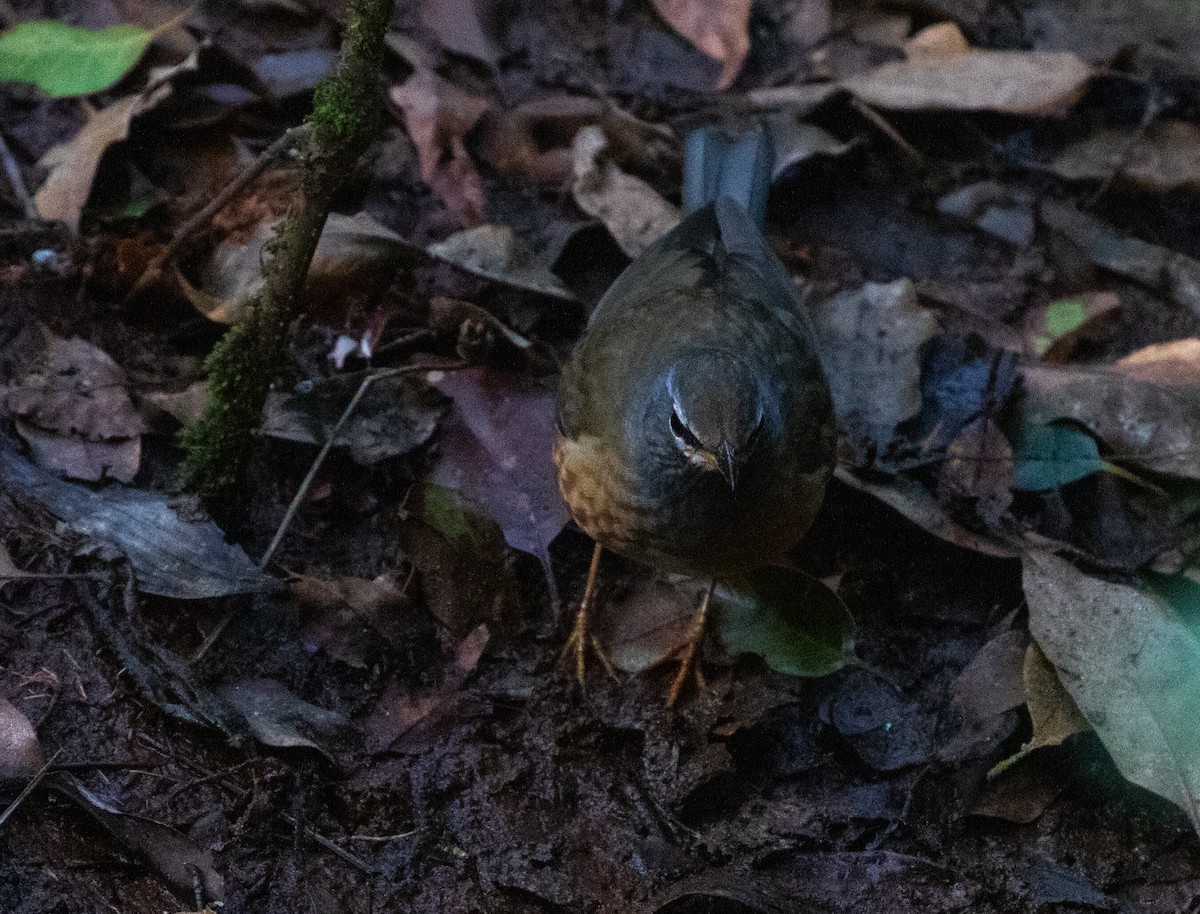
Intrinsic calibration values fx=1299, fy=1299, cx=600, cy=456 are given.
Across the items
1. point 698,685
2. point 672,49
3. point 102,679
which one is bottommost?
point 698,685

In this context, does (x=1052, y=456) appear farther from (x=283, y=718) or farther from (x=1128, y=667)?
(x=283, y=718)

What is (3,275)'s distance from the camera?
211 inches

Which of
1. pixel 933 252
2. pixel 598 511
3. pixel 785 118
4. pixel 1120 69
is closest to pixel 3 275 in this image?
pixel 598 511

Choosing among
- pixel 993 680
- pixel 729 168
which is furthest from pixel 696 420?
pixel 729 168

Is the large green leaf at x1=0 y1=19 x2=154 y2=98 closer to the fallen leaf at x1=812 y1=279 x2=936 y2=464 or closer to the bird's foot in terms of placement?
the bird's foot

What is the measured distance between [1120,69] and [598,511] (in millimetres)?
4457

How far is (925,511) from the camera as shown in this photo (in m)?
5.14

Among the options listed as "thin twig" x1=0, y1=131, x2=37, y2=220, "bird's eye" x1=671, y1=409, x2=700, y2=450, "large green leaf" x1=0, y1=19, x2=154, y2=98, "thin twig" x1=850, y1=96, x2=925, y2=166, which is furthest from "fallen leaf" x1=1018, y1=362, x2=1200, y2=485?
"thin twig" x1=0, y1=131, x2=37, y2=220

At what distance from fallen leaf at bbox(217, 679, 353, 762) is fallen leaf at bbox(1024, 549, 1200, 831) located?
2.47 m

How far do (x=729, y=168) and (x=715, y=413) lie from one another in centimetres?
214

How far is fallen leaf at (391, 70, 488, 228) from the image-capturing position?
20.3ft

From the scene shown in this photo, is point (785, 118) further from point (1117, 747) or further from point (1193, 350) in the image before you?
point (1117, 747)

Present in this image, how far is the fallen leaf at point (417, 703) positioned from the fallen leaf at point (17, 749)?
105 cm

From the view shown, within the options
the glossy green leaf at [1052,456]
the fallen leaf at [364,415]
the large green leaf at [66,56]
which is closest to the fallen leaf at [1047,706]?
the glossy green leaf at [1052,456]
